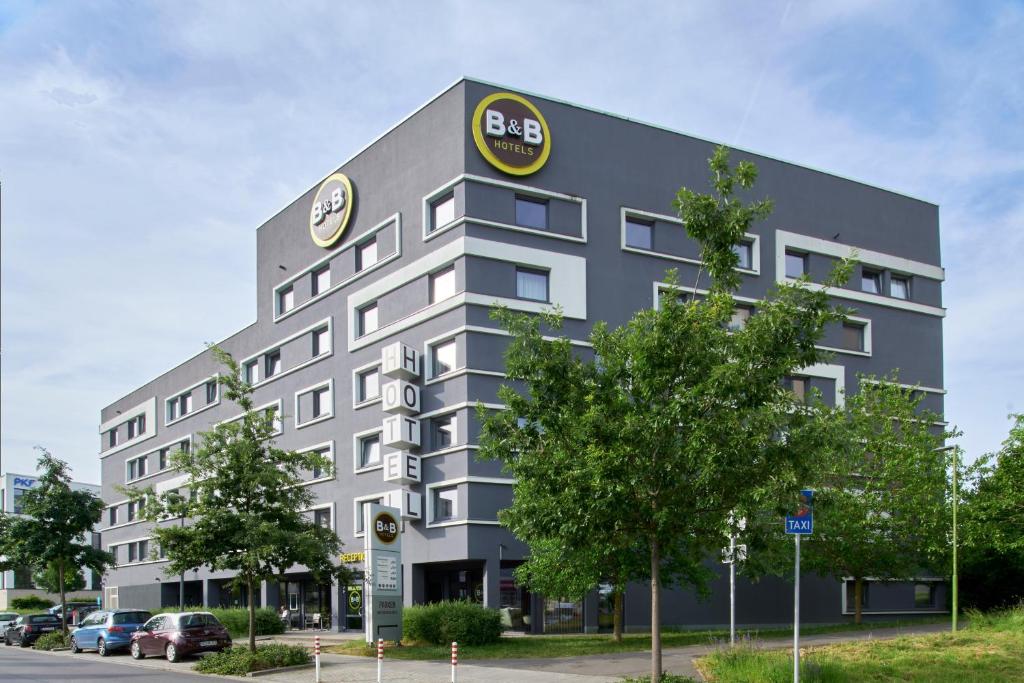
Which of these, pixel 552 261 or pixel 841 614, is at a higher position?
pixel 552 261

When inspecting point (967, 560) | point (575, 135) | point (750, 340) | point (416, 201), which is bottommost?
point (967, 560)

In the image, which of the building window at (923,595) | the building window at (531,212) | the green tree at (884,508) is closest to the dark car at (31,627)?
the building window at (531,212)

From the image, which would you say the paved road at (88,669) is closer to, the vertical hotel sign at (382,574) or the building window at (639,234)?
the vertical hotel sign at (382,574)

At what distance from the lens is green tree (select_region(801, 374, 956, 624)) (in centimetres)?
3472

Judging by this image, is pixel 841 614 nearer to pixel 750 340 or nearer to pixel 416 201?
pixel 416 201

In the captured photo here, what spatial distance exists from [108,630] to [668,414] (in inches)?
1005

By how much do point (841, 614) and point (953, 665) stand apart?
2589 cm

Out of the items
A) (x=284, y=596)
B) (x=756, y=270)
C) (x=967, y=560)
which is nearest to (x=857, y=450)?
(x=967, y=560)

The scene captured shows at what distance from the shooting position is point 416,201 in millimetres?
39562

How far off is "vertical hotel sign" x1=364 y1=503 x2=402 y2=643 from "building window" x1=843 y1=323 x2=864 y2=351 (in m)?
24.3

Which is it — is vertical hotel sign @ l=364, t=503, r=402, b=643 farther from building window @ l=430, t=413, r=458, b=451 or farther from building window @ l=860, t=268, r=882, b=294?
building window @ l=860, t=268, r=882, b=294

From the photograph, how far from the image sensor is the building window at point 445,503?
3678 cm

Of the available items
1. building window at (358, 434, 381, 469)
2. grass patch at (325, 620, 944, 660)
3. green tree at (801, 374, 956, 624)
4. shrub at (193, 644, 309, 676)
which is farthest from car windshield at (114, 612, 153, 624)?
green tree at (801, 374, 956, 624)

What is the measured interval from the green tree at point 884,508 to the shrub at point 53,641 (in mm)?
28644
